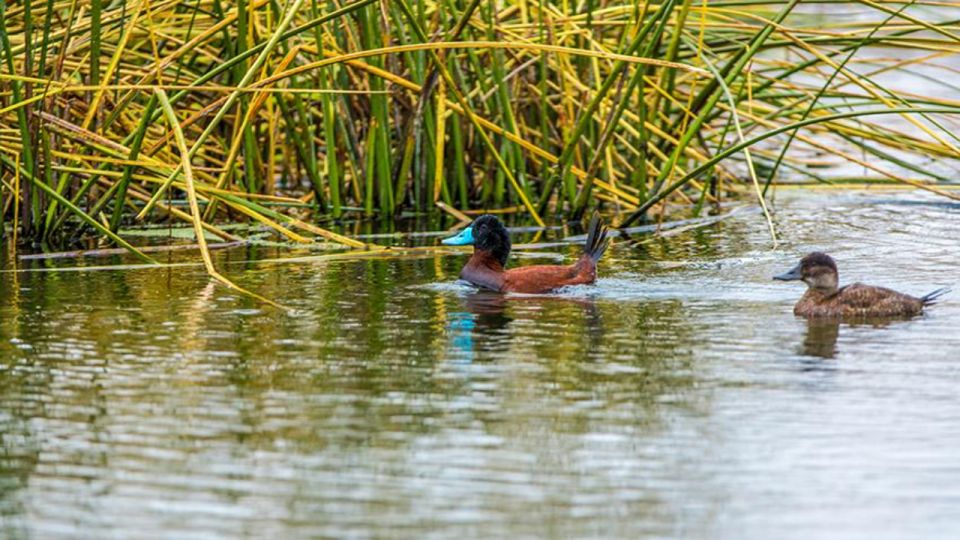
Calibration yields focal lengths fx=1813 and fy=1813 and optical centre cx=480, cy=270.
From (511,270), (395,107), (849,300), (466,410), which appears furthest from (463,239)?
(466,410)

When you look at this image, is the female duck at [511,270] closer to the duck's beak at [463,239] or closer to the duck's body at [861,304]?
the duck's beak at [463,239]

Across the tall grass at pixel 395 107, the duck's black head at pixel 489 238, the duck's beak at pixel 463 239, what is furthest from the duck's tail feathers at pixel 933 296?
the duck's beak at pixel 463 239

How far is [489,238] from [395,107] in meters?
2.19

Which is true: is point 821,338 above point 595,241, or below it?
below

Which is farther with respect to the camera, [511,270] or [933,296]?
[511,270]

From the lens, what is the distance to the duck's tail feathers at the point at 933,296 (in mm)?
7387

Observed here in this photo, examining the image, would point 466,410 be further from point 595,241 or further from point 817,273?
point 595,241

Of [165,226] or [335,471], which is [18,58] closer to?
[165,226]

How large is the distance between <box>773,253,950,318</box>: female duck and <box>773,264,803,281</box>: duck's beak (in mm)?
130

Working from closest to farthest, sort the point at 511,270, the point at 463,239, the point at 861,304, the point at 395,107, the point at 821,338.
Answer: the point at 821,338, the point at 861,304, the point at 511,270, the point at 463,239, the point at 395,107

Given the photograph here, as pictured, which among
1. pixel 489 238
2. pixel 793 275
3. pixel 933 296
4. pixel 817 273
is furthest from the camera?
pixel 489 238

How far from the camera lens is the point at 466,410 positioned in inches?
215

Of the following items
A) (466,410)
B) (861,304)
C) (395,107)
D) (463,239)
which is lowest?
(466,410)

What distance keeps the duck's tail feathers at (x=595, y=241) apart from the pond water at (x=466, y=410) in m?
0.14
